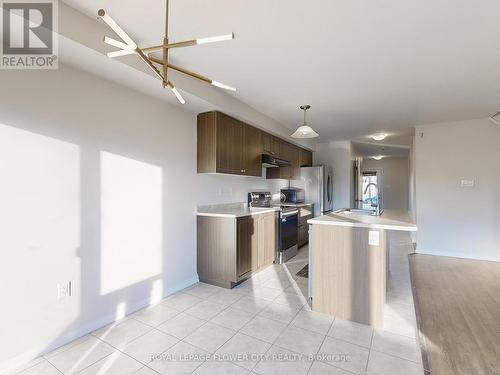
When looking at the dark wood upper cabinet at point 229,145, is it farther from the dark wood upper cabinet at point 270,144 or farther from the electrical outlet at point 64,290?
the electrical outlet at point 64,290

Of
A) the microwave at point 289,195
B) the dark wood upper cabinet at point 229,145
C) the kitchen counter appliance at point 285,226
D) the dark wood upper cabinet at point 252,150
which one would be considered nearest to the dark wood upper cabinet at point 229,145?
the dark wood upper cabinet at point 229,145

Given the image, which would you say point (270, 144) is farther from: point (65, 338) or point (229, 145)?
point (65, 338)

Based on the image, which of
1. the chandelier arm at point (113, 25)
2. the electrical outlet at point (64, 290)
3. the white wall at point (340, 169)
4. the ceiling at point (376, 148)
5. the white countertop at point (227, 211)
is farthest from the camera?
the ceiling at point (376, 148)

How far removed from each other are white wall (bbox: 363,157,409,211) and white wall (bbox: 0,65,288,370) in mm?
10204

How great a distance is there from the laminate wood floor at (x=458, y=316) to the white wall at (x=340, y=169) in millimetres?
2526

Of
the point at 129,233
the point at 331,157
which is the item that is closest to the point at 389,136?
the point at 331,157

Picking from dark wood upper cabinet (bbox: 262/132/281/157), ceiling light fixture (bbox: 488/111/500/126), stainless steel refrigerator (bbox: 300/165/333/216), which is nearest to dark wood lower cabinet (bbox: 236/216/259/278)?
dark wood upper cabinet (bbox: 262/132/281/157)

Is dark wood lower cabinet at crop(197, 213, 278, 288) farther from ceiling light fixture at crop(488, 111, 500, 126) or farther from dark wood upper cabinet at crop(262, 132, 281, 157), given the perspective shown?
ceiling light fixture at crop(488, 111, 500, 126)

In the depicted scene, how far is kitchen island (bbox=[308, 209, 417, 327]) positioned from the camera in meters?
2.28

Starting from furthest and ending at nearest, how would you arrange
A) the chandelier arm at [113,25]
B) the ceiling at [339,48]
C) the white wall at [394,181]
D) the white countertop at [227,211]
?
the white wall at [394,181], the white countertop at [227,211], the ceiling at [339,48], the chandelier arm at [113,25]

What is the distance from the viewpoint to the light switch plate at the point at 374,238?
2.27 meters

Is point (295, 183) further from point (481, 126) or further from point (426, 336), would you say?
point (426, 336)

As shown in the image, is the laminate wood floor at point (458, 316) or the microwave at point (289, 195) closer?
the laminate wood floor at point (458, 316)

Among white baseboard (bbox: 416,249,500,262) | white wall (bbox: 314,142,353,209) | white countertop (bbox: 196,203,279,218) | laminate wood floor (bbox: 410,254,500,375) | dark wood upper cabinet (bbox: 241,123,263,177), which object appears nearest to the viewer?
laminate wood floor (bbox: 410,254,500,375)
